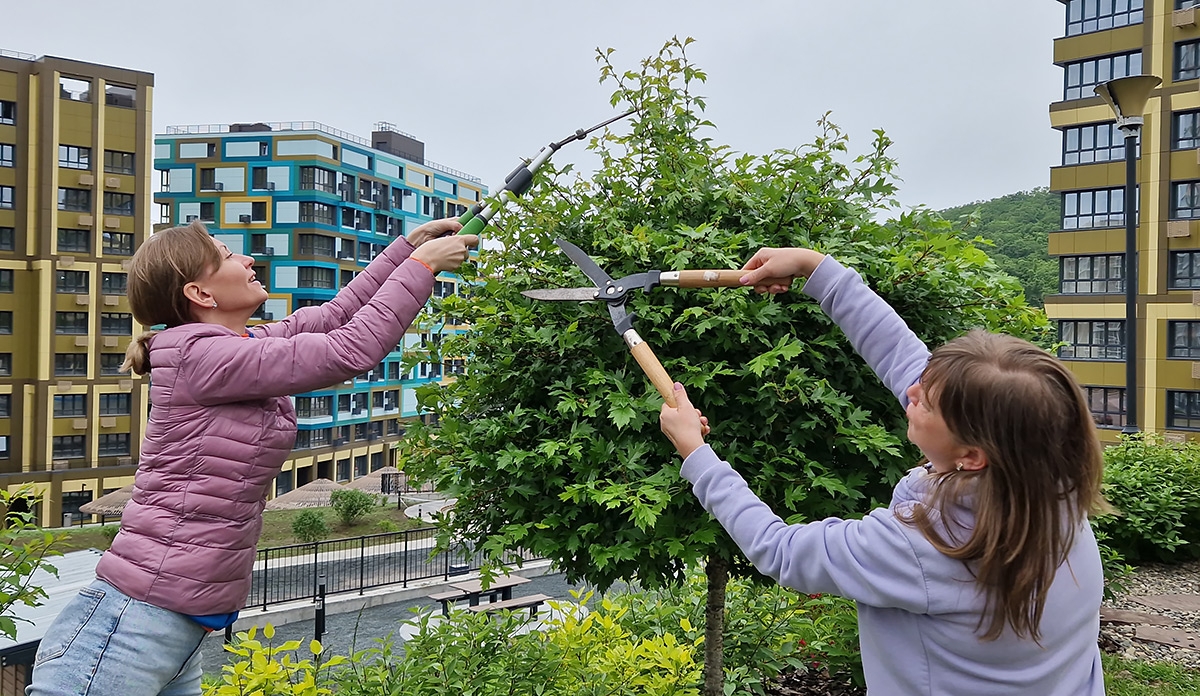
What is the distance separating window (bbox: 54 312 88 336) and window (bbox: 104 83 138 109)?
10.0 meters

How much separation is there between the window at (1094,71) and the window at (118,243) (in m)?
40.7

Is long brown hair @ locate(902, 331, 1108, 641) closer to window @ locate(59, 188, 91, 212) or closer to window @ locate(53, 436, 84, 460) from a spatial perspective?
window @ locate(59, 188, 91, 212)

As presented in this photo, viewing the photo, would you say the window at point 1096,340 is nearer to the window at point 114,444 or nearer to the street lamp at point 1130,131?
the street lamp at point 1130,131

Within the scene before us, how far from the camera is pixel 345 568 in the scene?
70.9 ft

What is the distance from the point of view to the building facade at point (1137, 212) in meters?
28.6

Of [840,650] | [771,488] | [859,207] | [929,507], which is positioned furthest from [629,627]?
[929,507]

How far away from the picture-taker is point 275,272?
2135 inches

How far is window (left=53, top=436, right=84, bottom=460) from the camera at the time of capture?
135ft

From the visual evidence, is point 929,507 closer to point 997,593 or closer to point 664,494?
point 997,593

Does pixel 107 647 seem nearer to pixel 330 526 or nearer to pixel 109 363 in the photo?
pixel 330 526

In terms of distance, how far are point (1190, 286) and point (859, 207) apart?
1221 inches

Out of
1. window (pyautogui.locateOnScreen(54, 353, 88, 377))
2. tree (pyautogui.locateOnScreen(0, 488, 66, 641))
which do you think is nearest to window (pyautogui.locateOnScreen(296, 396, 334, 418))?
window (pyautogui.locateOnScreen(54, 353, 88, 377))

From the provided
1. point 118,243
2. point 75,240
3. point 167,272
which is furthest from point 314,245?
point 167,272

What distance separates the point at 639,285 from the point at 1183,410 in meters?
32.4
